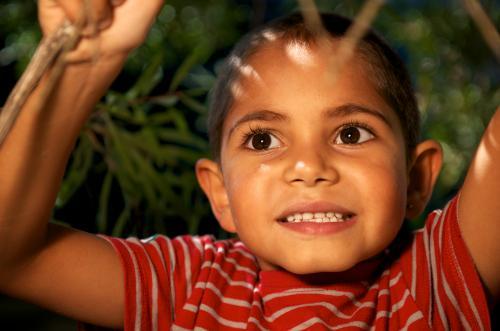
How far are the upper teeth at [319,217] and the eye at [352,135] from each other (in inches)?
3.5

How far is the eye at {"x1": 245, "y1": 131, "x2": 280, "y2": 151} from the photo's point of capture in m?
0.90

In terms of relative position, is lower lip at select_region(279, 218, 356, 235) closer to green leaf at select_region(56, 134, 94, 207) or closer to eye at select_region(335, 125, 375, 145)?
eye at select_region(335, 125, 375, 145)

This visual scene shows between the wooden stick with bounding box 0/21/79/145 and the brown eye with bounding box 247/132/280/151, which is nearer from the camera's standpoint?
the wooden stick with bounding box 0/21/79/145

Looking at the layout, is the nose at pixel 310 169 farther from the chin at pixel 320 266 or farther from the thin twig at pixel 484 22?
the thin twig at pixel 484 22

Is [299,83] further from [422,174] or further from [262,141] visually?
[422,174]

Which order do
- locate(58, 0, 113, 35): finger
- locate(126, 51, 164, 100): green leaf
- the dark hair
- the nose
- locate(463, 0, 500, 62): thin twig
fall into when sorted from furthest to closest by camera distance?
locate(126, 51, 164, 100): green leaf, the dark hair, the nose, locate(58, 0, 113, 35): finger, locate(463, 0, 500, 62): thin twig

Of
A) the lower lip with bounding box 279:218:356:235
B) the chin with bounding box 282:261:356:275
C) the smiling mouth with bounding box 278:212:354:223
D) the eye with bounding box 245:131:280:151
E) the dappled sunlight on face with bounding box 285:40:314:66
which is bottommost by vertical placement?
the chin with bounding box 282:261:356:275

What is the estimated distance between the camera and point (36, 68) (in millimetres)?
574

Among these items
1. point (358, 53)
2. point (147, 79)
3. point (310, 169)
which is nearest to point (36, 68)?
point (310, 169)

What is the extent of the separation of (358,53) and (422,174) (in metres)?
0.19

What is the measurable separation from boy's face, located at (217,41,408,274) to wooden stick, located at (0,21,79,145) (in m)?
0.31

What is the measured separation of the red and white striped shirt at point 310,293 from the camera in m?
0.87

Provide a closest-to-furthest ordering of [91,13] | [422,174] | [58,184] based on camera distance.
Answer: [91,13], [58,184], [422,174]

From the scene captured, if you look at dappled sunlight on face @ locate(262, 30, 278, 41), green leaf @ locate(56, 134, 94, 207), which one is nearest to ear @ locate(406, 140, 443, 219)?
dappled sunlight on face @ locate(262, 30, 278, 41)
